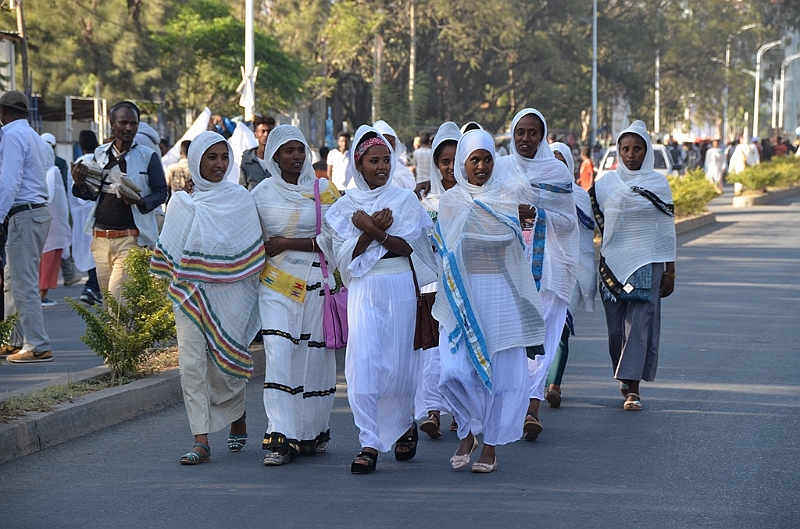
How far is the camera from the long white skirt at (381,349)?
632 centimetres

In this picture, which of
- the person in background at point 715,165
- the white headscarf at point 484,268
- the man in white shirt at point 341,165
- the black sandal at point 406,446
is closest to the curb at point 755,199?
the person in background at point 715,165

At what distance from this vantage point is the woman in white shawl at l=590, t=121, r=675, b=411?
817 centimetres

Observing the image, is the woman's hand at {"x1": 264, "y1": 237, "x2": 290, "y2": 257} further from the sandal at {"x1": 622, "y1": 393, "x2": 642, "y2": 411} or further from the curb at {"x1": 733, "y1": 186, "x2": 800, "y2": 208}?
the curb at {"x1": 733, "y1": 186, "x2": 800, "y2": 208}

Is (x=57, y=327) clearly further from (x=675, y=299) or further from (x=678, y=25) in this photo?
(x=678, y=25)

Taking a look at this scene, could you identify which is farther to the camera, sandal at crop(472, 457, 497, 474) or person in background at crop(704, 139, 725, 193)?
person in background at crop(704, 139, 725, 193)

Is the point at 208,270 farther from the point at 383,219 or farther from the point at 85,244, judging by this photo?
the point at 85,244

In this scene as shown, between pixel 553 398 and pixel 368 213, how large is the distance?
2.38 m

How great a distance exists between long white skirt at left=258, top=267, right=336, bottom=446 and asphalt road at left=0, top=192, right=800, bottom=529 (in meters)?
0.24

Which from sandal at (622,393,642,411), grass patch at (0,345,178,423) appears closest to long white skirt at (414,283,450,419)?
sandal at (622,393,642,411)

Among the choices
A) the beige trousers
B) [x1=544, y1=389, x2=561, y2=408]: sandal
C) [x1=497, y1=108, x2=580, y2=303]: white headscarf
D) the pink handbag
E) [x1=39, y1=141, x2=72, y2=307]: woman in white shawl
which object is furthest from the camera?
[x1=39, y1=141, x2=72, y2=307]: woman in white shawl

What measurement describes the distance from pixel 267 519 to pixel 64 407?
2305 mm

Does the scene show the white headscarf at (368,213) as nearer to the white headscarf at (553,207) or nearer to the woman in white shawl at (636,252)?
the white headscarf at (553,207)

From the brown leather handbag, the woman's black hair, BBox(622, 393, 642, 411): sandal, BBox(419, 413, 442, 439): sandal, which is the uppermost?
the woman's black hair

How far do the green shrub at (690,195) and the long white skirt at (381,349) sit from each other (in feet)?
59.4
